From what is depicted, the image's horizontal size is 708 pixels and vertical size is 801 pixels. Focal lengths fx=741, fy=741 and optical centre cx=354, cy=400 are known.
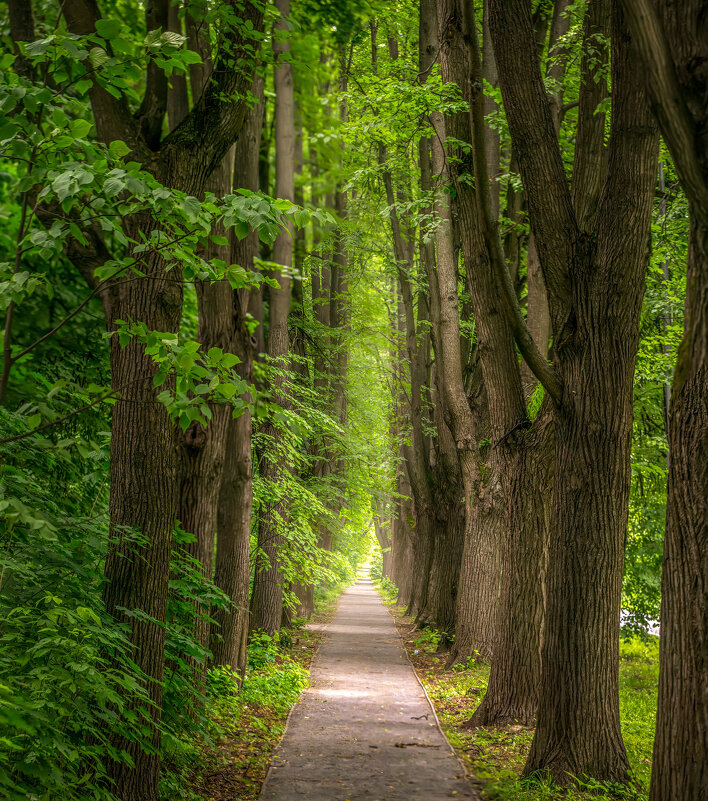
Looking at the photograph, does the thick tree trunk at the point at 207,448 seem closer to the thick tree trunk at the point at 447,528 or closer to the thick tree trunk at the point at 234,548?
the thick tree trunk at the point at 234,548

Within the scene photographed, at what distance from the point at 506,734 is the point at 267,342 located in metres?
7.16

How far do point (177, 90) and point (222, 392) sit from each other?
14.6 ft

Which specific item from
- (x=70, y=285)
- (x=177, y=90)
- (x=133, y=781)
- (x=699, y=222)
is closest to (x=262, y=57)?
(x=177, y=90)

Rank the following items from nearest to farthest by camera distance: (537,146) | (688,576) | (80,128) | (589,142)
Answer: (80,128), (688,576), (537,146), (589,142)

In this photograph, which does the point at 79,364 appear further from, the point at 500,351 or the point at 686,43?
the point at 686,43

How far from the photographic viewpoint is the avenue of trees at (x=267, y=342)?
3764mm

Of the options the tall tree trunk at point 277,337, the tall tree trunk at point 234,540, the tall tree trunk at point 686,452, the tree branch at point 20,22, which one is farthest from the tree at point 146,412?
the tall tree trunk at point 686,452

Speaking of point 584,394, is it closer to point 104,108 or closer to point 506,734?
point 506,734

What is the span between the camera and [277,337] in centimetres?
1229

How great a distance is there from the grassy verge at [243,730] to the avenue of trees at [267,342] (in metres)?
0.30

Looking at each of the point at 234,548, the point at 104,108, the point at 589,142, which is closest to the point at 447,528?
the point at 234,548

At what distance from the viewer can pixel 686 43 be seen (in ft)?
12.4

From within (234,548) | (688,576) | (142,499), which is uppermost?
(142,499)

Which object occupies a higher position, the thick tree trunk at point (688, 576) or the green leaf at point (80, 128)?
the green leaf at point (80, 128)
